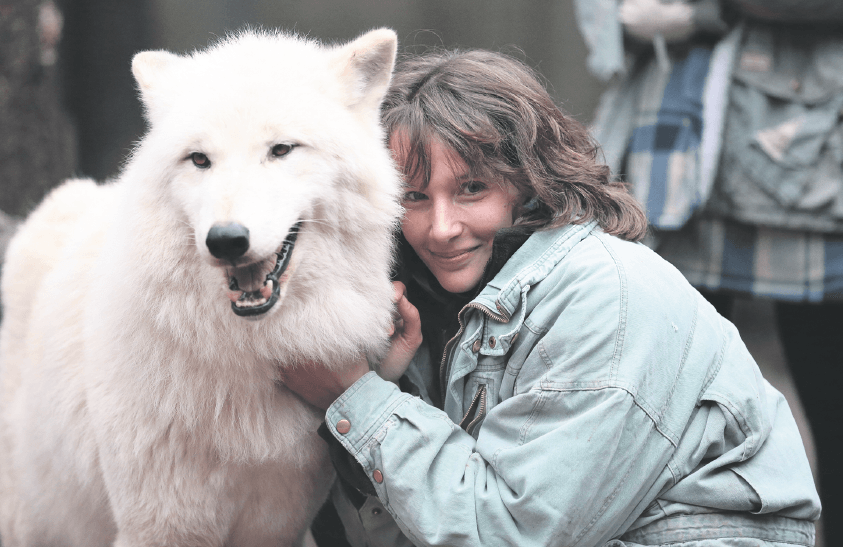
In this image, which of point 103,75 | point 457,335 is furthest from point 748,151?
point 103,75

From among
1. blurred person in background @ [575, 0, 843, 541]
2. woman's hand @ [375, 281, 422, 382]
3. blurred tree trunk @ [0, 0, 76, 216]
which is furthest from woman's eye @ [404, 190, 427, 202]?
blurred tree trunk @ [0, 0, 76, 216]

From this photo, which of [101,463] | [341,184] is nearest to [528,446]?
[341,184]

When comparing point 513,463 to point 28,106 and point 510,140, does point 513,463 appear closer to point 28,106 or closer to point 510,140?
point 510,140

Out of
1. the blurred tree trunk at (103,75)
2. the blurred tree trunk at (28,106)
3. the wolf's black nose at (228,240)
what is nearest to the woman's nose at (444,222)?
the wolf's black nose at (228,240)

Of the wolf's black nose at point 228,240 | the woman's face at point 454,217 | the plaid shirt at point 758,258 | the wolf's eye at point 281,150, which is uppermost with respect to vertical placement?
the wolf's eye at point 281,150

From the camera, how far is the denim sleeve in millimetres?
1613

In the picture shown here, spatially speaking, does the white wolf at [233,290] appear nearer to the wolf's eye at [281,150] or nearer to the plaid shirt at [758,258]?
the wolf's eye at [281,150]

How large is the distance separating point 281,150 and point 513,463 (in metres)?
0.96

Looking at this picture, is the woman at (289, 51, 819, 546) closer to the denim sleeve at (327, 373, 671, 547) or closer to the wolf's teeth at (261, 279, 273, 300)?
the denim sleeve at (327, 373, 671, 547)

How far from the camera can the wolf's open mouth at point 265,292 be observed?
159cm

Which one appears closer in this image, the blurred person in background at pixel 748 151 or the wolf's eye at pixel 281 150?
the wolf's eye at pixel 281 150

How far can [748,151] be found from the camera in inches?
114

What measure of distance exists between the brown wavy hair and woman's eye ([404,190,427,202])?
64mm

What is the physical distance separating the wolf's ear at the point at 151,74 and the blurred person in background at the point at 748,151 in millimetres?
2044
